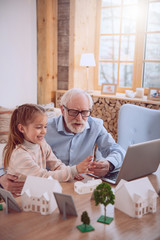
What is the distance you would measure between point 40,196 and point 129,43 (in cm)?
343

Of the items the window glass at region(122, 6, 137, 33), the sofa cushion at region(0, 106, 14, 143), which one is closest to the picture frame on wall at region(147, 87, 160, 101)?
the window glass at region(122, 6, 137, 33)

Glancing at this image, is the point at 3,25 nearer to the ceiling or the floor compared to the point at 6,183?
nearer to the ceiling

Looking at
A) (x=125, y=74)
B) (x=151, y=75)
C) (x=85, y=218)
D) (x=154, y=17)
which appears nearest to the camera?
(x=85, y=218)

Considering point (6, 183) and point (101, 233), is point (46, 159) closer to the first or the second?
point (6, 183)

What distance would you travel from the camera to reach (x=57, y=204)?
1093mm

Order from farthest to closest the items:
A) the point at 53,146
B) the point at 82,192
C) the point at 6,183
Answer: the point at 53,146, the point at 6,183, the point at 82,192

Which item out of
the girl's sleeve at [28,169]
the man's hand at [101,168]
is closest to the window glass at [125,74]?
the man's hand at [101,168]

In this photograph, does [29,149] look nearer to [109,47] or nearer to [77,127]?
[77,127]

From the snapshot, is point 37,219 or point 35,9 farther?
point 35,9

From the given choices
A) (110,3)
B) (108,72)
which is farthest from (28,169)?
(110,3)

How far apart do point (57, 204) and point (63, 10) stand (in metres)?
3.46

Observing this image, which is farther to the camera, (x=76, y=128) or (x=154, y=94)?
(x=154, y=94)

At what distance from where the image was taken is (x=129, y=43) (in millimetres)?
4090

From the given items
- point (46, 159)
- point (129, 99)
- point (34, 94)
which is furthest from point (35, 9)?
point (46, 159)
